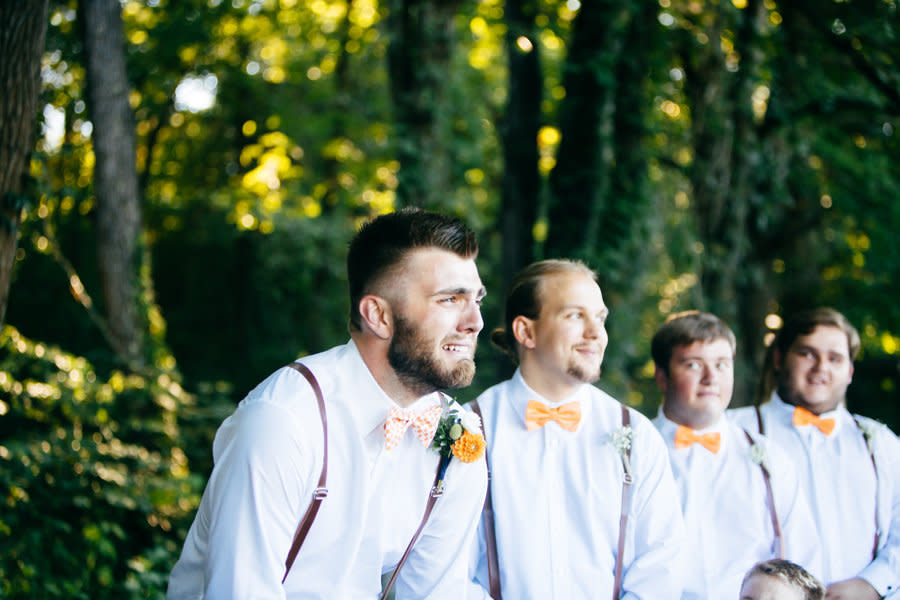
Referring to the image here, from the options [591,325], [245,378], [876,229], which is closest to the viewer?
[591,325]

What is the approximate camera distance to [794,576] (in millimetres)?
2861

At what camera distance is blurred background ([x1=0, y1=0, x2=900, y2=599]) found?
503 cm

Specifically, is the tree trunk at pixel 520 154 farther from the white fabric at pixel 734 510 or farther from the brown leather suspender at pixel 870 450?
the white fabric at pixel 734 510

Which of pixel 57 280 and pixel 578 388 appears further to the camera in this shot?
pixel 57 280

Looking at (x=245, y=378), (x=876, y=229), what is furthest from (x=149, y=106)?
(x=876, y=229)

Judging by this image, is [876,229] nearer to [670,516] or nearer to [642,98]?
[642,98]

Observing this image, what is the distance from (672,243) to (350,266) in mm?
4505

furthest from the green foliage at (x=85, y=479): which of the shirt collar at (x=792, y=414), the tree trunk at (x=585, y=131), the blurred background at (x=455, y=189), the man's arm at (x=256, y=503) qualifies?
the shirt collar at (x=792, y=414)

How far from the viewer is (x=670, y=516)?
9.91 ft

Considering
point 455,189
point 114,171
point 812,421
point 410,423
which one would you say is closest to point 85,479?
point 114,171

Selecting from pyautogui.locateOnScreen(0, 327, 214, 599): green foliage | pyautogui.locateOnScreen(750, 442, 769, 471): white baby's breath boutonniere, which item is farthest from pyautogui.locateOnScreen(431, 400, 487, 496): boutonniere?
pyautogui.locateOnScreen(0, 327, 214, 599): green foliage

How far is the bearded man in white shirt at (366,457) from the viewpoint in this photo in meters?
2.34

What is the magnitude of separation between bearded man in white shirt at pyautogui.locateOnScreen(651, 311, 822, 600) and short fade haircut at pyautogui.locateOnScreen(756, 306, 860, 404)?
597mm

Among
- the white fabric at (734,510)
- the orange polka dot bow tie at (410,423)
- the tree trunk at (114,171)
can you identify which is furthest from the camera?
the tree trunk at (114,171)
